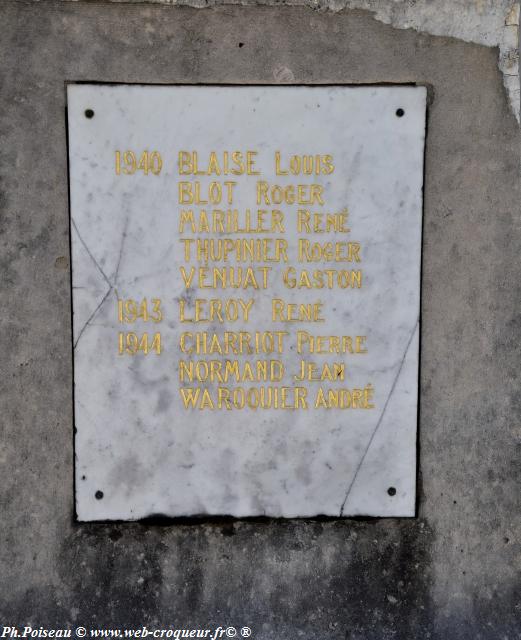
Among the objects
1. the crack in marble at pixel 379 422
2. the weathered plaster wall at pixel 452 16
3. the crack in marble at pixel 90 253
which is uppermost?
the weathered plaster wall at pixel 452 16

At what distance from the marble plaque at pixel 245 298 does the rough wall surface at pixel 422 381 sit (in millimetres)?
97

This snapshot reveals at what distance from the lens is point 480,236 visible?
2.75 meters

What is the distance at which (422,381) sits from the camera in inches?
109

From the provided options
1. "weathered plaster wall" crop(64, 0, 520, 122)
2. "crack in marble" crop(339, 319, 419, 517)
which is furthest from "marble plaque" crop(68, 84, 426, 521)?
"weathered plaster wall" crop(64, 0, 520, 122)

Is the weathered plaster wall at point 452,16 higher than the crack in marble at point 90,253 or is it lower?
higher

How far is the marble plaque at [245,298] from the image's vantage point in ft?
8.77

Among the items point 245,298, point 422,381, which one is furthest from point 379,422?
point 245,298

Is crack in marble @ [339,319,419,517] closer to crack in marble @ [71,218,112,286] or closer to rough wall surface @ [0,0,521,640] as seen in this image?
rough wall surface @ [0,0,521,640]

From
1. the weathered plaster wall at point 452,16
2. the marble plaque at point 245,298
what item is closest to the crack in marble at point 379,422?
the marble plaque at point 245,298

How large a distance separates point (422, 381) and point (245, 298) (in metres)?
0.87

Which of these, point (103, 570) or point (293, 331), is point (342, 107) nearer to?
point (293, 331)

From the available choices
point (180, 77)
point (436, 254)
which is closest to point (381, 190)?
point (436, 254)

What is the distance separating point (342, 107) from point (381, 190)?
0.39 metres

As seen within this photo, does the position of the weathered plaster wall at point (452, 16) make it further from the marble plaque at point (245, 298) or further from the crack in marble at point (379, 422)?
the crack in marble at point (379, 422)
